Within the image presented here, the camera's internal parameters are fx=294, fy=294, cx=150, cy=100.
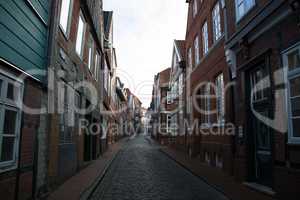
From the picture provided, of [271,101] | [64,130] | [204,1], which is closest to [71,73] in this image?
[64,130]

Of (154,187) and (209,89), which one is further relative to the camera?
(209,89)

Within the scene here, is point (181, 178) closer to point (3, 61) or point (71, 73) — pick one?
point (71, 73)

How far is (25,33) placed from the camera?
6098mm

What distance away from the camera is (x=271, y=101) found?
777 centimetres

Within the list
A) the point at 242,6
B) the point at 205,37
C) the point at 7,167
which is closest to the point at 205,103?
the point at 205,37

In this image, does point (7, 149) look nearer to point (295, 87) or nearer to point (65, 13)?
point (65, 13)

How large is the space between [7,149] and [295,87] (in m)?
6.27

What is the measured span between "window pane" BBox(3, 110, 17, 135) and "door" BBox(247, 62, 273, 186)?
6203 mm

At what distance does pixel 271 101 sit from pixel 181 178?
4608 mm

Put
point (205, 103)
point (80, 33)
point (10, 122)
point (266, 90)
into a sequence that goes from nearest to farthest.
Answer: point (10, 122)
point (266, 90)
point (80, 33)
point (205, 103)

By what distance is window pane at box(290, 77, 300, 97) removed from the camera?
21.8 ft

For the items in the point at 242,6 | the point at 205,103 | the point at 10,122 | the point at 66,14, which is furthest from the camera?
the point at 205,103

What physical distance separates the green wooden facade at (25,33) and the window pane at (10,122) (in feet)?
3.00

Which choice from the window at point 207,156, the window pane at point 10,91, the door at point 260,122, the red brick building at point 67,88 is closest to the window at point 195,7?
the red brick building at point 67,88
